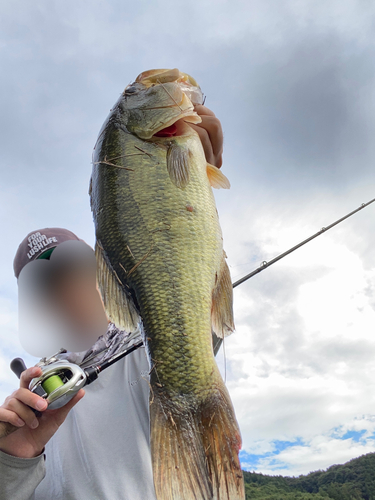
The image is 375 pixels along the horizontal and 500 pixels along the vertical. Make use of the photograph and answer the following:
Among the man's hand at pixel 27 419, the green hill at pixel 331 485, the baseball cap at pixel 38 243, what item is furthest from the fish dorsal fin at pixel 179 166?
the green hill at pixel 331 485

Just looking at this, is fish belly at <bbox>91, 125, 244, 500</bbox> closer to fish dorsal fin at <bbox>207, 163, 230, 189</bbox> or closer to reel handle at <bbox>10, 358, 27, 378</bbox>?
fish dorsal fin at <bbox>207, 163, 230, 189</bbox>

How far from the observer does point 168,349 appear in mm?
1400

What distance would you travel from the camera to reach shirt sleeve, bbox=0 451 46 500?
1.70 meters

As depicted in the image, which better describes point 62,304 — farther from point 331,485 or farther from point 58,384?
point 331,485

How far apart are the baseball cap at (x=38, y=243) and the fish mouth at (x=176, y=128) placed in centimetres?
117

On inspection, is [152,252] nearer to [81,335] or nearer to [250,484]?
[81,335]

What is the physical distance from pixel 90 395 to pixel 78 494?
0.52 metres

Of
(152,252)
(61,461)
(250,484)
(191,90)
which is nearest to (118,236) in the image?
(152,252)

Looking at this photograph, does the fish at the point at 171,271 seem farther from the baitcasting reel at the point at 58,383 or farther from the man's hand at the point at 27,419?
the man's hand at the point at 27,419

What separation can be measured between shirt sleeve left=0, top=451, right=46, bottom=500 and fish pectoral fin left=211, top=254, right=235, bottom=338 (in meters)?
1.13

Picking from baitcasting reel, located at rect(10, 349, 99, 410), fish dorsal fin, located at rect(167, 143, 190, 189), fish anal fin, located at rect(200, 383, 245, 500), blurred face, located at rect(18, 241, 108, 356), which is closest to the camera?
fish anal fin, located at rect(200, 383, 245, 500)

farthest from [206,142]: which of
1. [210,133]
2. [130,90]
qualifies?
[130,90]

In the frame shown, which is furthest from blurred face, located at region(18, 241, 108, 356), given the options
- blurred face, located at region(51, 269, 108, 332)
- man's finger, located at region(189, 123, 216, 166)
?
man's finger, located at region(189, 123, 216, 166)

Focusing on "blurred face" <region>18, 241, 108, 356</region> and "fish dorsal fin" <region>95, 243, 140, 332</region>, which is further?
"blurred face" <region>18, 241, 108, 356</region>
